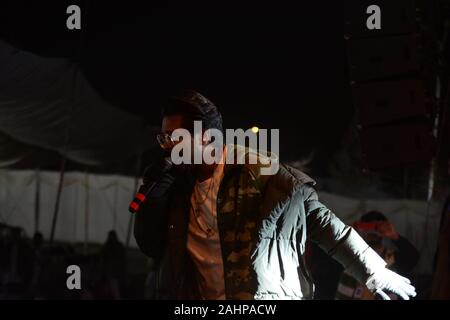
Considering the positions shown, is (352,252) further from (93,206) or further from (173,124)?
(93,206)

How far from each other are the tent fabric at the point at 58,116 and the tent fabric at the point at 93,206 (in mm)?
2884

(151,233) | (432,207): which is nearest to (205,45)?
(432,207)

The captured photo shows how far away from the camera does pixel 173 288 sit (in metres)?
2.44

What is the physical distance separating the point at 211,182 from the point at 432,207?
8.93 metres

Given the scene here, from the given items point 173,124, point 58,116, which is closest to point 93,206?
point 58,116

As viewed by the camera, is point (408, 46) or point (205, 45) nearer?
point (408, 46)

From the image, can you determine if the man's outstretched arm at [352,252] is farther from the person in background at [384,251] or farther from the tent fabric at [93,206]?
the tent fabric at [93,206]

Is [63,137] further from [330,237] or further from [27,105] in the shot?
[330,237]

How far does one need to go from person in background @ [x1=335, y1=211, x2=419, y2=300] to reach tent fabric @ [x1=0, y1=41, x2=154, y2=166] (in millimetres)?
3563

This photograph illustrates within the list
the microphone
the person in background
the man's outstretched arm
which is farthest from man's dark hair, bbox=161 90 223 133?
the person in background

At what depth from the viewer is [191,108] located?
244 centimetres

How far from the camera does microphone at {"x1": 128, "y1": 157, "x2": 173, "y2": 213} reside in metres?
2.35

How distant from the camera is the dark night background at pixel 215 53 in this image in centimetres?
635

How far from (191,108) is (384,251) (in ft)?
10.9
